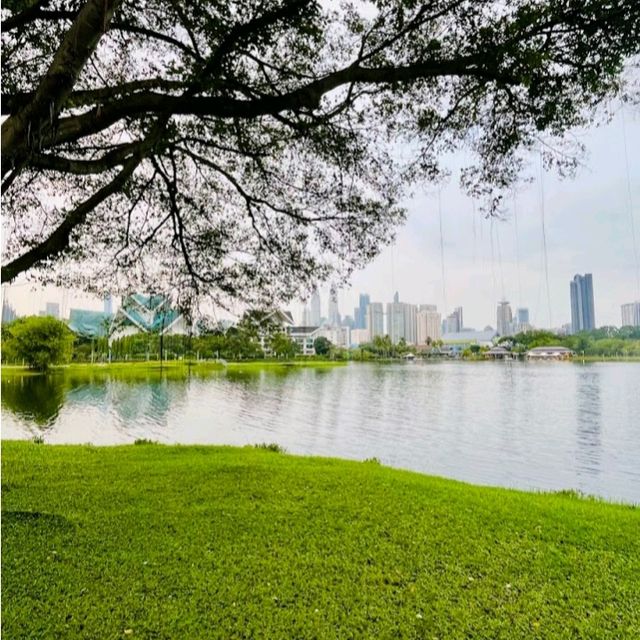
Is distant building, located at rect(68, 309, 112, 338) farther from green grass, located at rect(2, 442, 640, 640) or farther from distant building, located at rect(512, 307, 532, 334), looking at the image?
distant building, located at rect(512, 307, 532, 334)

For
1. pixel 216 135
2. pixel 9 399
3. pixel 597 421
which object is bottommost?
pixel 597 421

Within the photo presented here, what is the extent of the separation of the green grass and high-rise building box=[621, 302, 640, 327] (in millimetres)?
7280

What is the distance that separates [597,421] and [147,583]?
12854 mm

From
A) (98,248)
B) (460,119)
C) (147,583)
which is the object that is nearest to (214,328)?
(98,248)

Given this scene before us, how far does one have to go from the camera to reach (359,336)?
1631 centimetres

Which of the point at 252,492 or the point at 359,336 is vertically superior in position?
the point at 359,336

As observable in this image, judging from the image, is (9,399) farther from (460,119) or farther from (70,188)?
(460,119)

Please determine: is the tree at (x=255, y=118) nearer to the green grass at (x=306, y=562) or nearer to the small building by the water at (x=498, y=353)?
the green grass at (x=306, y=562)

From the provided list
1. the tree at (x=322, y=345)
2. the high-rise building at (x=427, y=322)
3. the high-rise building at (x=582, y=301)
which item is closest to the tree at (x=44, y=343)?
the tree at (x=322, y=345)

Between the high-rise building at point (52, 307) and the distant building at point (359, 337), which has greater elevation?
the high-rise building at point (52, 307)

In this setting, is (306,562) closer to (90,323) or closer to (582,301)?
(90,323)

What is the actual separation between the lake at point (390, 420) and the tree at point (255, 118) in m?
5.08

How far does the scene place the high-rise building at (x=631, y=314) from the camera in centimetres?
948

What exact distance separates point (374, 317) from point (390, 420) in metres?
3.90
